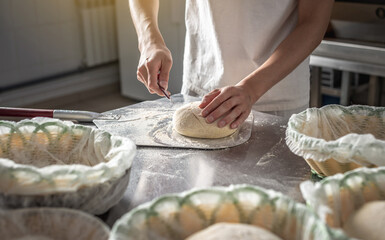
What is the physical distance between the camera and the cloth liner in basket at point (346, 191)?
26.8 inches

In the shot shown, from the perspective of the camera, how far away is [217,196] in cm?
68

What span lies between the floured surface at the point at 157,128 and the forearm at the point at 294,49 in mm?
124

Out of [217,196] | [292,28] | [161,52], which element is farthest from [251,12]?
[217,196]

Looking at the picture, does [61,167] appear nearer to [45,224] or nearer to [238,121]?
[45,224]

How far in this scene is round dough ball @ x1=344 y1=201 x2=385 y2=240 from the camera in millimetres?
665

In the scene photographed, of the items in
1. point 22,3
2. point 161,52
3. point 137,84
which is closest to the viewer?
point 161,52

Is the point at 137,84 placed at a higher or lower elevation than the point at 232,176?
lower

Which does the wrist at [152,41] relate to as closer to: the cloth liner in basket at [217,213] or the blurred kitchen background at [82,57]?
the cloth liner in basket at [217,213]

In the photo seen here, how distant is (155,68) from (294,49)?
38 cm

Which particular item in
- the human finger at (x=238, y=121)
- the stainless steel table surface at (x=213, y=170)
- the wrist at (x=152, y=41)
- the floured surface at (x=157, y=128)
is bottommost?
the floured surface at (x=157, y=128)

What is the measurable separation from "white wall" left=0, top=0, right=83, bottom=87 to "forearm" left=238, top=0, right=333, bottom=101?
2300 millimetres

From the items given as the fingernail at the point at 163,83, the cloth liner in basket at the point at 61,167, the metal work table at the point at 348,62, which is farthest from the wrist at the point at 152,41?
the metal work table at the point at 348,62

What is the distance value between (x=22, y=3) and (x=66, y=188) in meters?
2.65

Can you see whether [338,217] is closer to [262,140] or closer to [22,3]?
[262,140]
